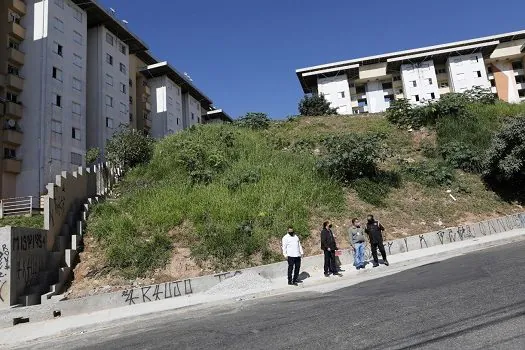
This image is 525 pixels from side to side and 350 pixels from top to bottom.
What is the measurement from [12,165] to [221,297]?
26228 mm

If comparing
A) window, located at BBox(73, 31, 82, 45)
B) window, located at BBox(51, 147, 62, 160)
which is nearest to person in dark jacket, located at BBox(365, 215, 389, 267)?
window, located at BBox(51, 147, 62, 160)

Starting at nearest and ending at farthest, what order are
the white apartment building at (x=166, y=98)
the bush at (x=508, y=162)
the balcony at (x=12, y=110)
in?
the bush at (x=508, y=162), the balcony at (x=12, y=110), the white apartment building at (x=166, y=98)

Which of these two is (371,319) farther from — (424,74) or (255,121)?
(424,74)

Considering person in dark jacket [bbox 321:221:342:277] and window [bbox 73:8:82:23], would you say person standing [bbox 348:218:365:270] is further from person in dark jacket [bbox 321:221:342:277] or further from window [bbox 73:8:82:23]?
window [bbox 73:8:82:23]

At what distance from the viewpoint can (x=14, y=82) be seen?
31.9 m

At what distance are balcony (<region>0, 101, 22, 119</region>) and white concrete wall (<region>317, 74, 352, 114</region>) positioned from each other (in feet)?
152

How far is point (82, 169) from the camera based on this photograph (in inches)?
691

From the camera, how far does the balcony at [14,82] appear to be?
103ft

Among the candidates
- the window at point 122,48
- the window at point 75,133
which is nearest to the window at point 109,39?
the window at point 122,48

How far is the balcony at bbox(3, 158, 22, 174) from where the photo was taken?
100ft

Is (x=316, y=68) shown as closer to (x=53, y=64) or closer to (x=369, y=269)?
(x=53, y=64)

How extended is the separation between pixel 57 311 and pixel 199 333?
5.38 m

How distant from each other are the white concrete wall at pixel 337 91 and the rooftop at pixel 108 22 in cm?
3137

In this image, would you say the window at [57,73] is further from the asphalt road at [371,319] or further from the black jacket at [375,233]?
the black jacket at [375,233]
